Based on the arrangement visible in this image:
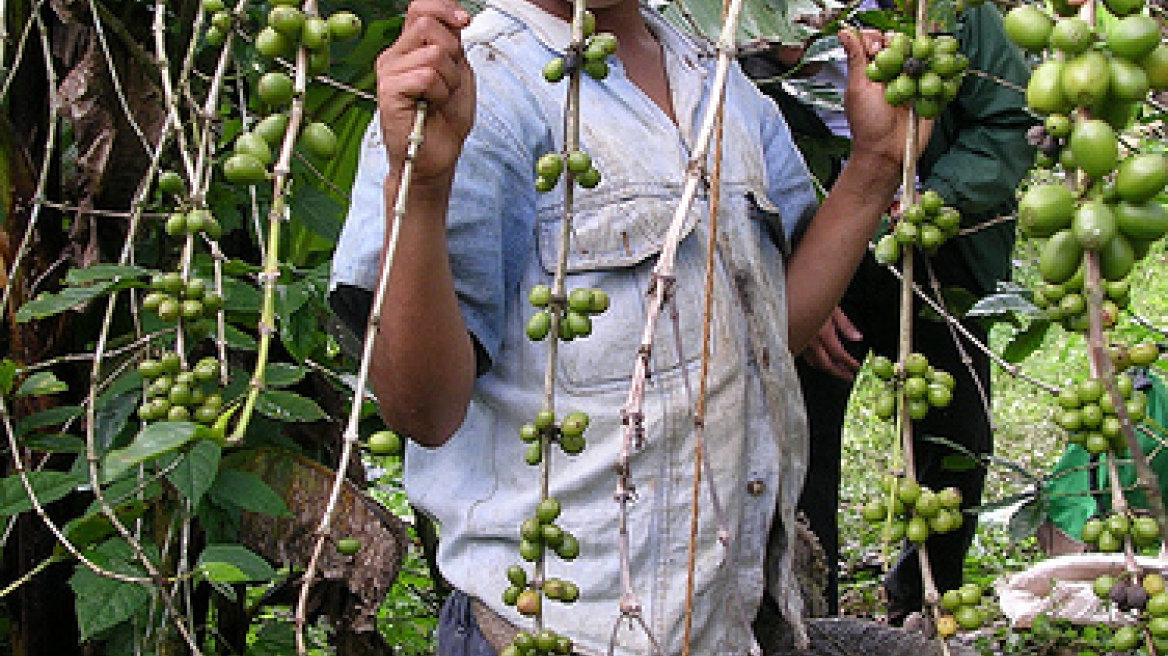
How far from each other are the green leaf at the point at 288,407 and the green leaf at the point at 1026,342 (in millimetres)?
928

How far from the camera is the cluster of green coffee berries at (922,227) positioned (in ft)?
4.08

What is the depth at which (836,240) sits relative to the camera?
1.70 meters

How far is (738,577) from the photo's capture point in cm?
156

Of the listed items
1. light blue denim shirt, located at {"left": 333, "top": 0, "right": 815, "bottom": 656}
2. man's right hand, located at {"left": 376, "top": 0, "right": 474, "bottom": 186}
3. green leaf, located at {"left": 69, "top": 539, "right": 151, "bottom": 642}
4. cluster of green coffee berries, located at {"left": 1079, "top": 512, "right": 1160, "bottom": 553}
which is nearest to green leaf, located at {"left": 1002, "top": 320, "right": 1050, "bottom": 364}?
light blue denim shirt, located at {"left": 333, "top": 0, "right": 815, "bottom": 656}

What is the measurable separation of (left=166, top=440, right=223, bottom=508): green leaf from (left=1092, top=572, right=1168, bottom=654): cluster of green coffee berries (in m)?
0.90

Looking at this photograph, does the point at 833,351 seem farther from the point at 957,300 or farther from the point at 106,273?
the point at 106,273

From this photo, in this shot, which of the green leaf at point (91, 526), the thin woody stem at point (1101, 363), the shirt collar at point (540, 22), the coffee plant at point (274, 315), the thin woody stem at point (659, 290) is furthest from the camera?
the green leaf at point (91, 526)

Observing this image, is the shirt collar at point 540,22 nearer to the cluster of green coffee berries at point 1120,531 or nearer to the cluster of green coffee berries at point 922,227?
the cluster of green coffee berries at point 922,227

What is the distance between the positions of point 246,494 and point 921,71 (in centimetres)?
100

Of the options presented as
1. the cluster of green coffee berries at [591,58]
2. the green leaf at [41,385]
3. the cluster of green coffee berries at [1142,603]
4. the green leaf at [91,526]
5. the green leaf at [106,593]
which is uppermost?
the cluster of green coffee berries at [591,58]

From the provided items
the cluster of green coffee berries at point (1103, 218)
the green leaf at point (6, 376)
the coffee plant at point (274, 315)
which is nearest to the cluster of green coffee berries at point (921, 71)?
the coffee plant at point (274, 315)

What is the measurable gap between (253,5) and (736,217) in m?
0.96

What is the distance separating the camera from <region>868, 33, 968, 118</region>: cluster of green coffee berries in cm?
123

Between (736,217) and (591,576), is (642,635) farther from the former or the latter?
(736,217)
